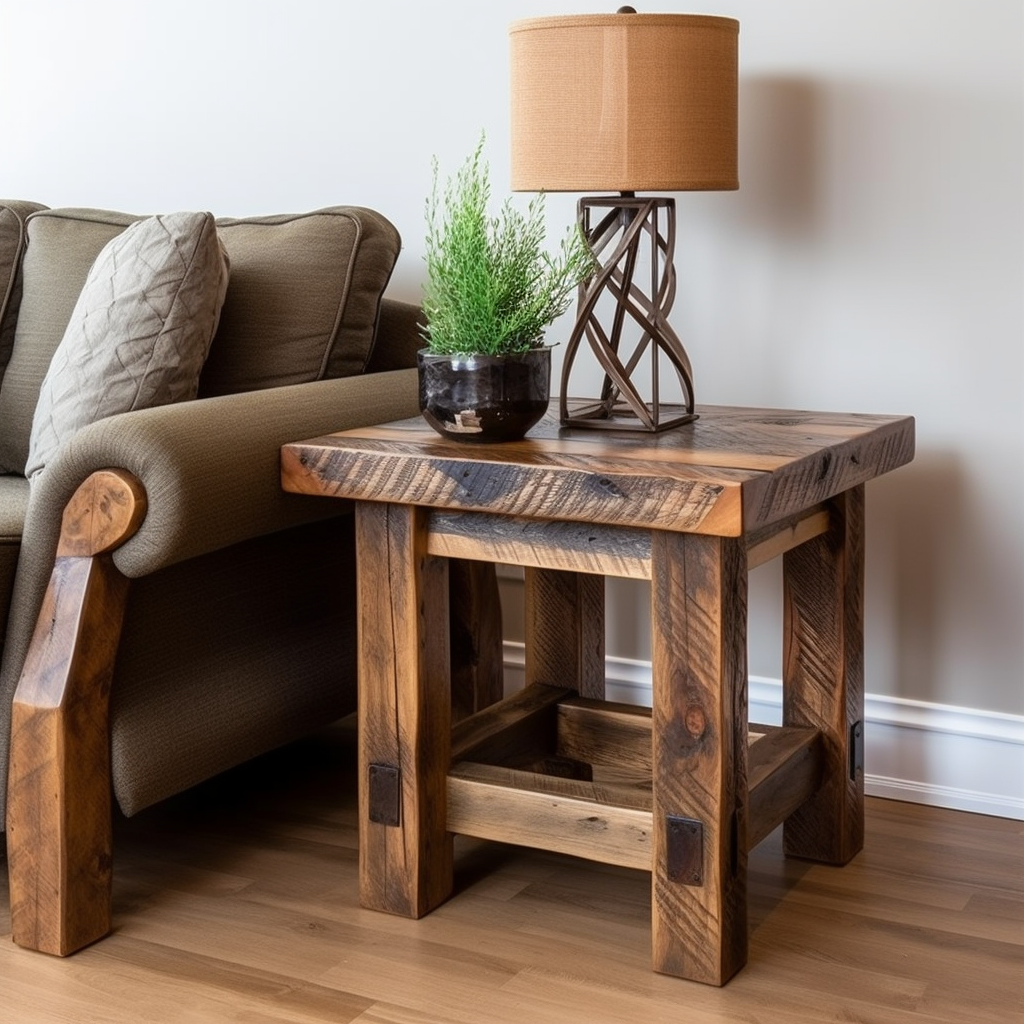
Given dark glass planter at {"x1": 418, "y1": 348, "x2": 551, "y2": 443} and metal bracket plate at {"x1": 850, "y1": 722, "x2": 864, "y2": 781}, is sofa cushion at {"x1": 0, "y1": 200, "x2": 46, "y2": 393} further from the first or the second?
metal bracket plate at {"x1": 850, "y1": 722, "x2": 864, "y2": 781}

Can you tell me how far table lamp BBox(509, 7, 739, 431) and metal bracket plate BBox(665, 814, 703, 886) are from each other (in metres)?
0.51

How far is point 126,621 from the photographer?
1.75m

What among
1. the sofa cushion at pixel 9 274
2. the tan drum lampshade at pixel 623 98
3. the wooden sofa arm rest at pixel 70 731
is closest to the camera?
the wooden sofa arm rest at pixel 70 731

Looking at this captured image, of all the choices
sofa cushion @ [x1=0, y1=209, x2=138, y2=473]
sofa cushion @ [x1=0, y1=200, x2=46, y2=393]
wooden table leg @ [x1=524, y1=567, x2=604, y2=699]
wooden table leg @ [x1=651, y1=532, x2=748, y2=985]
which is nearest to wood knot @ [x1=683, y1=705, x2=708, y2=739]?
wooden table leg @ [x1=651, y1=532, x2=748, y2=985]

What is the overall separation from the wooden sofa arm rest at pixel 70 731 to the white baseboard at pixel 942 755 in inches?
41.9

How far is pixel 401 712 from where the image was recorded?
178 cm

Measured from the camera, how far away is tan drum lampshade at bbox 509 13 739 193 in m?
1.78

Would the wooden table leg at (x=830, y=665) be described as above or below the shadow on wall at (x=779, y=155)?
below

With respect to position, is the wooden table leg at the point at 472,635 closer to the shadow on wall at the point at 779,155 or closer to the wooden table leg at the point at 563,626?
the wooden table leg at the point at 563,626

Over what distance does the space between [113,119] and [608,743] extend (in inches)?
61.2

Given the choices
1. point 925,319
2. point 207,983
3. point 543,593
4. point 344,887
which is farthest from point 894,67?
point 207,983

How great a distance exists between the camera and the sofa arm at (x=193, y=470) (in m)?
1.63

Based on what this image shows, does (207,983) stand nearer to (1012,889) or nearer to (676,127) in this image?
(1012,889)

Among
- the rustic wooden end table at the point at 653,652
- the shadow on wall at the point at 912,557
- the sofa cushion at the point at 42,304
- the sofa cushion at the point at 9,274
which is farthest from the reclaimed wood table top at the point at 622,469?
the sofa cushion at the point at 9,274
